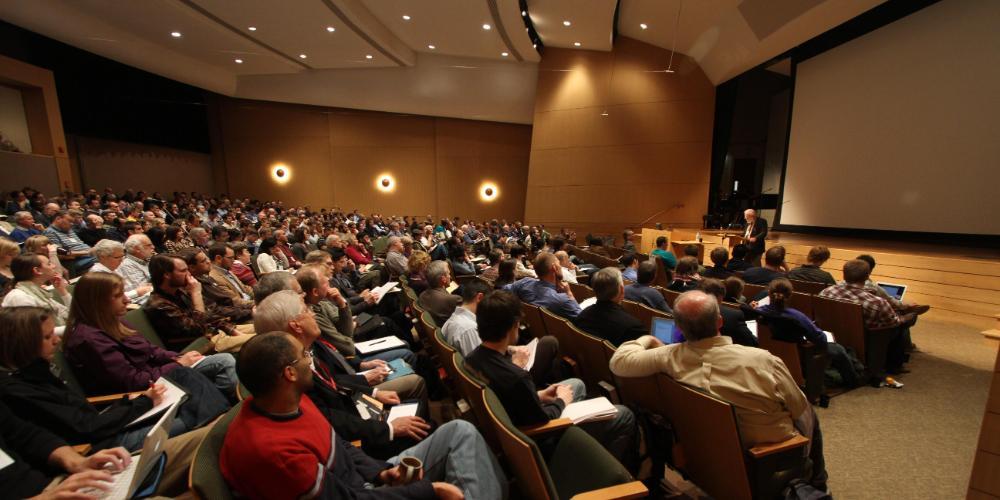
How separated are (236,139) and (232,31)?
5933 millimetres

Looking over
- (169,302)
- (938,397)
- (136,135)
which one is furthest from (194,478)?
(136,135)

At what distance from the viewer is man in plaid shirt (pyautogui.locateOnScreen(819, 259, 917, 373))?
10.7 feet

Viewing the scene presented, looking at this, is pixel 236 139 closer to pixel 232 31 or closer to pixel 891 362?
pixel 232 31

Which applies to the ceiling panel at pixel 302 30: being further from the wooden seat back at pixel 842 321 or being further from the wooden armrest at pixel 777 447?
the wooden armrest at pixel 777 447

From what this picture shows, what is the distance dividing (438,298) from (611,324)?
4.48 feet

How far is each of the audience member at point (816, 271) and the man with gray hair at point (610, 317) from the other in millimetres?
2657

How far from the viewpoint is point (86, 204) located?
28.9 ft

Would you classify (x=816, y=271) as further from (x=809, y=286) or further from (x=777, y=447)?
(x=777, y=447)

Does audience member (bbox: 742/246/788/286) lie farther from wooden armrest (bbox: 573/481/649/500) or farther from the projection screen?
the projection screen

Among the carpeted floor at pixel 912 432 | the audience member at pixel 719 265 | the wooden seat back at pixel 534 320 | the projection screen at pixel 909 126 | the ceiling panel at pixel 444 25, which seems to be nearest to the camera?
the carpeted floor at pixel 912 432

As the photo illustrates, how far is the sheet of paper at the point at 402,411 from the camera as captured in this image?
6.77 ft

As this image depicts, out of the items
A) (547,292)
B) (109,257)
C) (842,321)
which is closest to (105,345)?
(109,257)

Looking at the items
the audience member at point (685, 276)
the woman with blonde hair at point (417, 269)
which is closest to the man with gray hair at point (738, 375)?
the audience member at point (685, 276)

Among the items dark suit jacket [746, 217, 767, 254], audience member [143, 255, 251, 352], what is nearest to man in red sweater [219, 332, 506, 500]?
audience member [143, 255, 251, 352]
